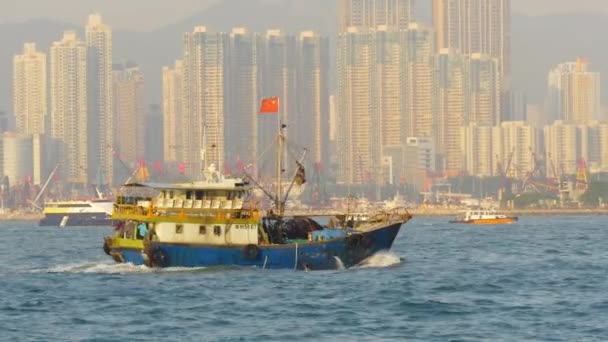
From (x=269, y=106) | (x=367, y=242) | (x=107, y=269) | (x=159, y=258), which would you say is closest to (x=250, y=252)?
(x=159, y=258)

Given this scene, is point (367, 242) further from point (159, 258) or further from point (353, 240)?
point (159, 258)

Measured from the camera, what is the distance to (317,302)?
197 ft

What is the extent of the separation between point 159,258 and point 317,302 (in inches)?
631

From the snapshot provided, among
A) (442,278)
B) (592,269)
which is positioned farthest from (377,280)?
(592,269)

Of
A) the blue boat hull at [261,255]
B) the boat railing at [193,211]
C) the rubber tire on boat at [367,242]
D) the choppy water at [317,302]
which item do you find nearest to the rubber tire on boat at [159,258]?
the blue boat hull at [261,255]

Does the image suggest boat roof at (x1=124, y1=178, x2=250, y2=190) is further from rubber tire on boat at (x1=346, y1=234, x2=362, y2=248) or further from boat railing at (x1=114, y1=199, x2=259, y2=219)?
rubber tire on boat at (x1=346, y1=234, x2=362, y2=248)

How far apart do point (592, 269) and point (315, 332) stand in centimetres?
2994

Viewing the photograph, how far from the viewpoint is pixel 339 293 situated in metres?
63.2

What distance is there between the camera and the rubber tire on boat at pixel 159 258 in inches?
2936

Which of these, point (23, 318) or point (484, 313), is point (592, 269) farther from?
point (23, 318)

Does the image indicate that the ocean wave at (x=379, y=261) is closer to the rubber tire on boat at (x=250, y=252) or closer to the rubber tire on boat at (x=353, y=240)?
the rubber tire on boat at (x=353, y=240)

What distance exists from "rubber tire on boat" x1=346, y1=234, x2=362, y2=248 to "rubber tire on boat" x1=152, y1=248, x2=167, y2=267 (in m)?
8.17

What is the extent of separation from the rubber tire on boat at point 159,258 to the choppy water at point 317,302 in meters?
1.46

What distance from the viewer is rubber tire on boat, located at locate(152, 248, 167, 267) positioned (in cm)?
7456
